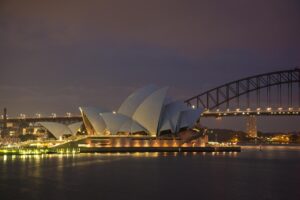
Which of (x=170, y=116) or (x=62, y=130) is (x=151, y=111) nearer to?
(x=170, y=116)

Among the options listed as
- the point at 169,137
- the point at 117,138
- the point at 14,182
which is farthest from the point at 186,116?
the point at 14,182

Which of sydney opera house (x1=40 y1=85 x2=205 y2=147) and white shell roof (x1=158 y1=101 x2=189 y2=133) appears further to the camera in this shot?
white shell roof (x1=158 y1=101 x2=189 y2=133)

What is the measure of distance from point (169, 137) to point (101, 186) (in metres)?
55.9

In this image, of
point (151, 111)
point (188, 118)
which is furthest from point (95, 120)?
point (188, 118)

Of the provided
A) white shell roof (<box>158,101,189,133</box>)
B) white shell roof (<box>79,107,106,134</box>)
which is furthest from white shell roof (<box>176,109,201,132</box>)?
white shell roof (<box>79,107,106,134</box>)

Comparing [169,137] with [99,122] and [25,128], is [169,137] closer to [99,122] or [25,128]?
[99,122]

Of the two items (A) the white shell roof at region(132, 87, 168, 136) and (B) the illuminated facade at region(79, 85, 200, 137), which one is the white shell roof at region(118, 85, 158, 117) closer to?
(B) the illuminated facade at region(79, 85, 200, 137)

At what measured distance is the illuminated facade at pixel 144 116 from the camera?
8975cm

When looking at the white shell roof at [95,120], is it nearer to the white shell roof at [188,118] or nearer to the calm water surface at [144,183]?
A: the white shell roof at [188,118]

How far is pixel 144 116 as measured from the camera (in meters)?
90.9

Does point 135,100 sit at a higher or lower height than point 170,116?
higher

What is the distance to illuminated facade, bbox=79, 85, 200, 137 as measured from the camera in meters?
89.8

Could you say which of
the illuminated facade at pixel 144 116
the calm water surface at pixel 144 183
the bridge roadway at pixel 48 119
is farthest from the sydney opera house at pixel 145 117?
the calm water surface at pixel 144 183

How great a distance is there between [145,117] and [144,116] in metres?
0.25
